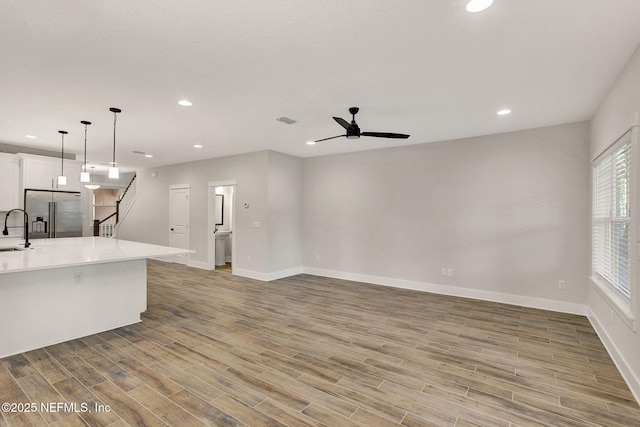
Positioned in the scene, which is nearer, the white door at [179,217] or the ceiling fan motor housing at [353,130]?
the ceiling fan motor housing at [353,130]

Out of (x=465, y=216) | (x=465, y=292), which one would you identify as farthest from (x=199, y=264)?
(x=465, y=216)

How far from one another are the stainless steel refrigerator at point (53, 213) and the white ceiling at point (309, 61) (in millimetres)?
1840

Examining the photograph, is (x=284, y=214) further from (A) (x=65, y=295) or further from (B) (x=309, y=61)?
(B) (x=309, y=61)

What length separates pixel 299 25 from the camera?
214 centimetres

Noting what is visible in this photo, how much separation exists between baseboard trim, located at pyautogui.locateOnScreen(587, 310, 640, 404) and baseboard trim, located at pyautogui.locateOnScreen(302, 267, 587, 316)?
18.5 inches

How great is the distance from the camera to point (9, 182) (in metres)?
5.63

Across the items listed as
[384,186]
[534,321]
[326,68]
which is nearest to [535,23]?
[326,68]

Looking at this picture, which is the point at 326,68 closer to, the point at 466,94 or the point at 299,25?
the point at 299,25

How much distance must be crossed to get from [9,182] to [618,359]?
30.0 feet

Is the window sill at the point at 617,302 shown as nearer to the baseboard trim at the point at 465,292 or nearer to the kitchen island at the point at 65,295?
the baseboard trim at the point at 465,292

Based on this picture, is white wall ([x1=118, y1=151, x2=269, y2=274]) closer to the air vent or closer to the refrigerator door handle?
the air vent

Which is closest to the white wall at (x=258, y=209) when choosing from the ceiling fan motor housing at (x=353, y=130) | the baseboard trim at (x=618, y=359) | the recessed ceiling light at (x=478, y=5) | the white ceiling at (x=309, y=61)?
the white ceiling at (x=309, y=61)

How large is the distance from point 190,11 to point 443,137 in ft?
14.2

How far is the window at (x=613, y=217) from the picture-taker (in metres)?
2.83
